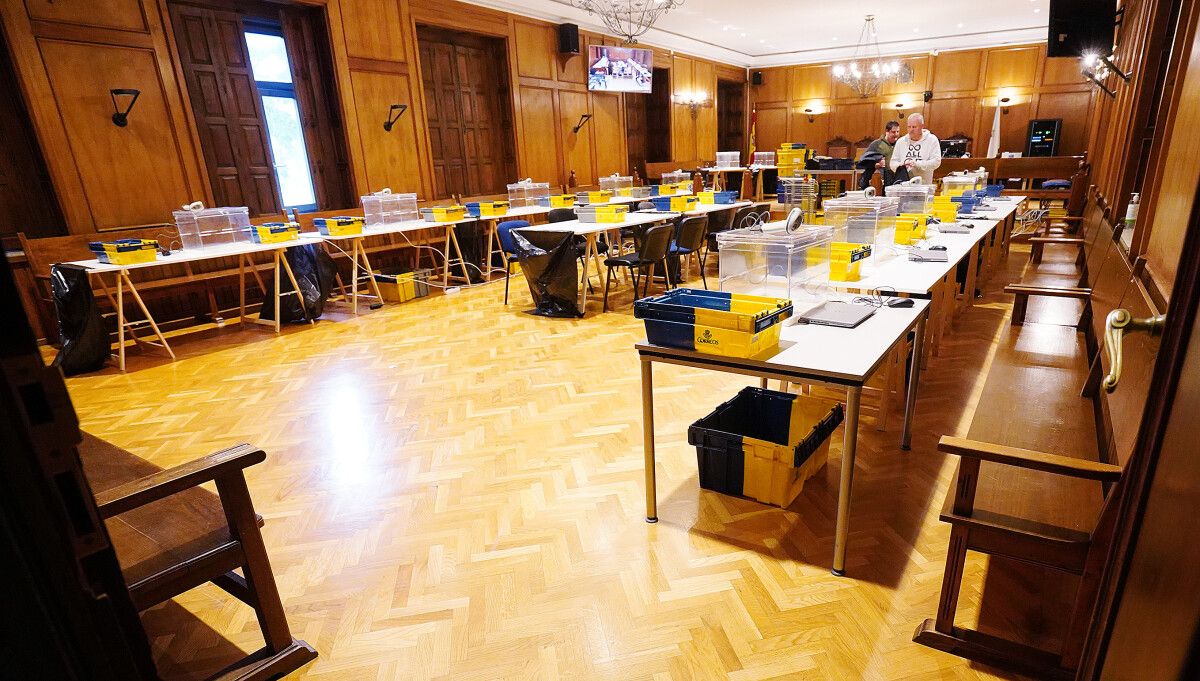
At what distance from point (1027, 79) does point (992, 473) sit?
15.9 metres

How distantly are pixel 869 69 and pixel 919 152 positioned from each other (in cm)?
863

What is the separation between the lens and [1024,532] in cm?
151

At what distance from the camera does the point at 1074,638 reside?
154cm

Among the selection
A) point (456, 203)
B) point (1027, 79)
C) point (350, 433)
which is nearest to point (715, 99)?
point (1027, 79)

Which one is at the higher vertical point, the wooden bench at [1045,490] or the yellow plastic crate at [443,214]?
the yellow plastic crate at [443,214]

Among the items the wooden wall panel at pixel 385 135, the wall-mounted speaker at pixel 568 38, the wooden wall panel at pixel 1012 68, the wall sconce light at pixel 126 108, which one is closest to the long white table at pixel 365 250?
the wooden wall panel at pixel 385 135

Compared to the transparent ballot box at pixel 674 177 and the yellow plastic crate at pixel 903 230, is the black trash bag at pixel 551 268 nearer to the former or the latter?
the yellow plastic crate at pixel 903 230

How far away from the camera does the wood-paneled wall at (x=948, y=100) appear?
520 inches

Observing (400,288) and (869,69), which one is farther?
(869,69)

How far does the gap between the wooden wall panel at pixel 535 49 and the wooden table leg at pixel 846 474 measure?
8989mm

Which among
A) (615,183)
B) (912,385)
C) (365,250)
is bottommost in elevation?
(912,385)

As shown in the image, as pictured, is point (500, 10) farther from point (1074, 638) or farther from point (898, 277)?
point (1074, 638)

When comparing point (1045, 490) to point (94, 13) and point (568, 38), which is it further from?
point (568, 38)

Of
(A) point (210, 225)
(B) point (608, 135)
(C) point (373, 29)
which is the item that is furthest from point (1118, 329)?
(B) point (608, 135)
